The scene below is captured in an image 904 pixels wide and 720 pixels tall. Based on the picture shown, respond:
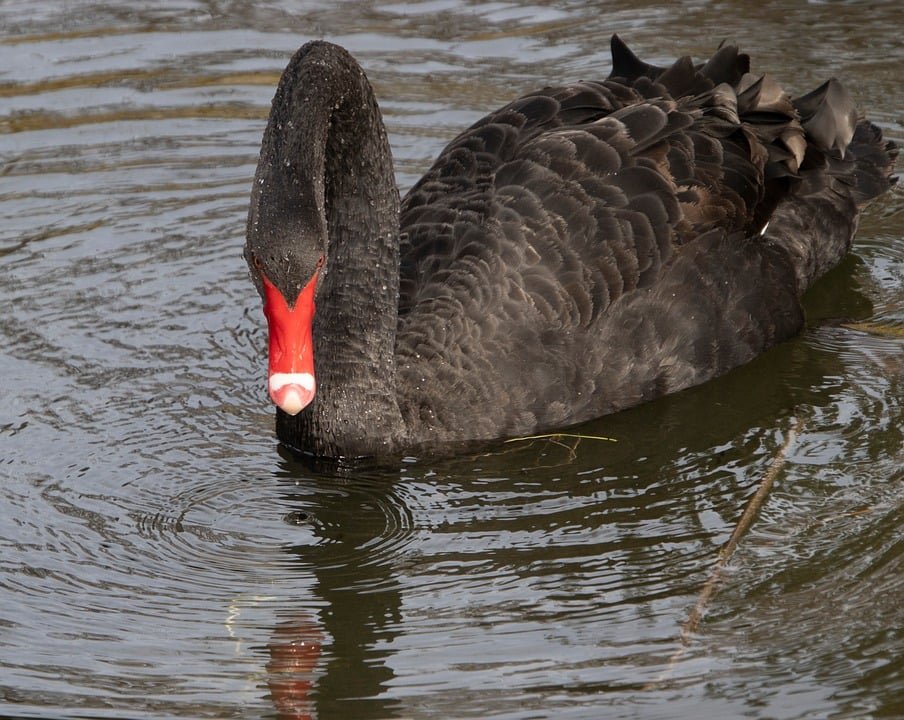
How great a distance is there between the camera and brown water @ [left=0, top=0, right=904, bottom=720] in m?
5.07

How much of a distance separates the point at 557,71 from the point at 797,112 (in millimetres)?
2671

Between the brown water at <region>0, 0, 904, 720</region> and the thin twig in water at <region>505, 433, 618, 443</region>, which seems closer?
the brown water at <region>0, 0, 904, 720</region>

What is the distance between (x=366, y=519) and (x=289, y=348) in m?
0.83

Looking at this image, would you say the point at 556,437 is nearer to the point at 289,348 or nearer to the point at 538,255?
the point at 538,255

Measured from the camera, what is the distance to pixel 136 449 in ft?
22.2

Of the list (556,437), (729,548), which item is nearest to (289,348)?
(556,437)

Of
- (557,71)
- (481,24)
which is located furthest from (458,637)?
(481,24)

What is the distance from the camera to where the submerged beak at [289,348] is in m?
5.79

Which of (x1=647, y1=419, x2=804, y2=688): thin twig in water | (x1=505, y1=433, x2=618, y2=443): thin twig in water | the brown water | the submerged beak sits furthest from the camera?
(x1=505, y1=433, x2=618, y2=443): thin twig in water

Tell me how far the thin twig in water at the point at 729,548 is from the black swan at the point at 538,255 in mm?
770

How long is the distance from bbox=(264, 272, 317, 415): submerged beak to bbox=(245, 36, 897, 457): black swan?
0.42 m

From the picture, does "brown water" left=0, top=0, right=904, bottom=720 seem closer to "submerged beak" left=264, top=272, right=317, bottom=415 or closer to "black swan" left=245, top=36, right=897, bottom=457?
"black swan" left=245, top=36, right=897, bottom=457

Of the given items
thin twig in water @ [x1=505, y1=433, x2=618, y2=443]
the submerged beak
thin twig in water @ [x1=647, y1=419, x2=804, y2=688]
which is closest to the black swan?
thin twig in water @ [x1=505, y1=433, x2=618, y2=443]

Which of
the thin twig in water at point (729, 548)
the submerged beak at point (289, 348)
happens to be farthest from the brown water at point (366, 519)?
the submerged beak at point (289, 348)
